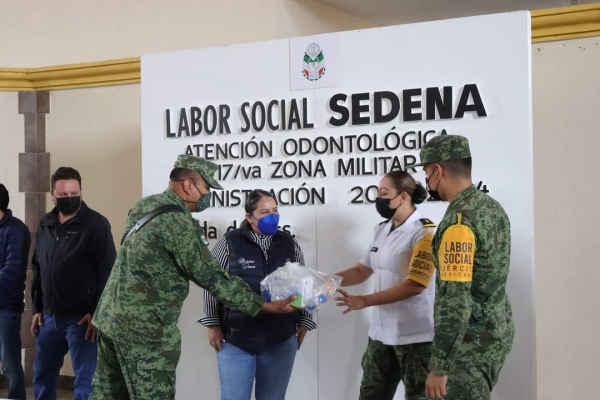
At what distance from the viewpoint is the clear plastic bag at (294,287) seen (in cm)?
325

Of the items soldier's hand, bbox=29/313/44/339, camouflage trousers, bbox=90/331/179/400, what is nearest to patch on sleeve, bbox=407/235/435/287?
camouflage trousers, bbox=90/331/179/400

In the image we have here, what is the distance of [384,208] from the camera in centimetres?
336

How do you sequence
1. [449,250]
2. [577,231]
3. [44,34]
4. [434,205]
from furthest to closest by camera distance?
1. [44,34]
2. [577,231]
3. [434,205]
4. [449,250]

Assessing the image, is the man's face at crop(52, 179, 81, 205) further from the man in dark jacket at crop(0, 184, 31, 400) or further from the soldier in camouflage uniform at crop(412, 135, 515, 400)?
the soldier in camouflage uniform at crop(412, 135, 515, 400)

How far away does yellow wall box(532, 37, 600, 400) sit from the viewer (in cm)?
409

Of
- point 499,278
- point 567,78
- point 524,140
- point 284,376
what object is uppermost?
point 567,78

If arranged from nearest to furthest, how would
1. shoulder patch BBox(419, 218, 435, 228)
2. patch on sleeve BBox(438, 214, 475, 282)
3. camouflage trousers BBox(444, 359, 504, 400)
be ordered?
patch on sleeve BBox(438, 214, 475, 282) < camouflage trousers BBox(444, 359, 504, 400) < shoulder patch BBox(419, 218, 435, 228)

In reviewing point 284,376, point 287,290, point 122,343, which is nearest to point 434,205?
point 287,290

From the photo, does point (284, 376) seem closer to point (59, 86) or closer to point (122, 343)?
point (122, 343)

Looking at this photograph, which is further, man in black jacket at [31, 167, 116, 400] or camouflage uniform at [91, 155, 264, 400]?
man in black jacket at [31, 167, 116, 400]

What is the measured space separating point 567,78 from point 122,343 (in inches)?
118

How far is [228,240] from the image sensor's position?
3.41 meters

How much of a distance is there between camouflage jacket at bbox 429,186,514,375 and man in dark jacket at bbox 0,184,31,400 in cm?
281

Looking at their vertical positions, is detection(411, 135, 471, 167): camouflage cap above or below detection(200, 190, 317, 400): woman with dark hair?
above
